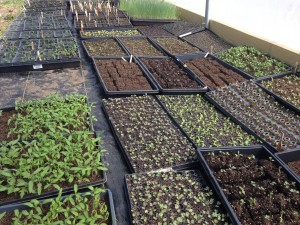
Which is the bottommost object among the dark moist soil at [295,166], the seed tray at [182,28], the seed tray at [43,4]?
the dark moist soil at [295,166]

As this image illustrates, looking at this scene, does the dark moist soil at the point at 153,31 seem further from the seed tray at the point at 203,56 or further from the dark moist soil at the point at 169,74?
the dark moist soil at the point at 169,74

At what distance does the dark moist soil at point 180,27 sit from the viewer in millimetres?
6966

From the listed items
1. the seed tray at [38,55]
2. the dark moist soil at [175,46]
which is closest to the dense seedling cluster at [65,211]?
the seed tray at [38,55]

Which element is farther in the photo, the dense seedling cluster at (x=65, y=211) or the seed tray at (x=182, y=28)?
the seed tray at (x=182, y=28)

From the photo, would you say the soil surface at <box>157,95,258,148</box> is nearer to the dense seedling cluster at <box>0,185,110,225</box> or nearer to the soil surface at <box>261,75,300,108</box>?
the soil surface at <box>261,75,300,108</box>

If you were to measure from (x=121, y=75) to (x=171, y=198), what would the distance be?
2588 millimetres

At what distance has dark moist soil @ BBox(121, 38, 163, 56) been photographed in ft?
18.7

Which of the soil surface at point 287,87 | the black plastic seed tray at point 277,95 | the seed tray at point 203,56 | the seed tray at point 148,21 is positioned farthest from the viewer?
the seed tray at point 148,21

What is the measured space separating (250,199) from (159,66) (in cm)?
311

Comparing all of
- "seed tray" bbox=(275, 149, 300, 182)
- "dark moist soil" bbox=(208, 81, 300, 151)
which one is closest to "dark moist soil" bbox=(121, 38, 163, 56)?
"dark moist soil" bbox=(208, 81, 300, 151)

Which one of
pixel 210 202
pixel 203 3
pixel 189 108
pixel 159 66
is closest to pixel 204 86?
pixel 189 108

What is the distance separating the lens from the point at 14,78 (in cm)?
471

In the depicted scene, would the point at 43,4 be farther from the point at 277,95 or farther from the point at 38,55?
the point at 277,95

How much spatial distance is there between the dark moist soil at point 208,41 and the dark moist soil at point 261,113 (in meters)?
1.81
